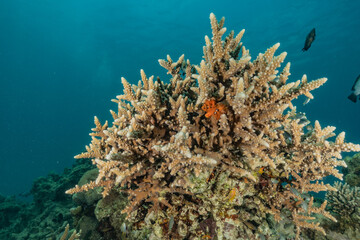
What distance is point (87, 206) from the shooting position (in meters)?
4.77

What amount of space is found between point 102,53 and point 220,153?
87.3 m

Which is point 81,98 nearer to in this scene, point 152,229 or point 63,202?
point 63,202

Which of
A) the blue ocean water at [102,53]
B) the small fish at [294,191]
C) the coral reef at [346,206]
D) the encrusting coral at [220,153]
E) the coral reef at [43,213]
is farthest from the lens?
the blue ocean water at [102,53]

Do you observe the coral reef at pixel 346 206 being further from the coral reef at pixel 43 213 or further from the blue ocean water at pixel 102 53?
the blue ocean water at pixel 102 53

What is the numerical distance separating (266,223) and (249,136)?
1.61m

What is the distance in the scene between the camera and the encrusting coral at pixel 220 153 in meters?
2.32

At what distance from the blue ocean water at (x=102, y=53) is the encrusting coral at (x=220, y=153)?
47.4m

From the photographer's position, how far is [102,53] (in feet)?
252

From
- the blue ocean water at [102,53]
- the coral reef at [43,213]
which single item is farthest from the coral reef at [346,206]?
the blue ocean water at [102,53]

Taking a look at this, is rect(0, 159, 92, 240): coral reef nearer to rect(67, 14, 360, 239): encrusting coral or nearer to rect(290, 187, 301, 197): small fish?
rect(67, 14, 360, 239): encrusting coral

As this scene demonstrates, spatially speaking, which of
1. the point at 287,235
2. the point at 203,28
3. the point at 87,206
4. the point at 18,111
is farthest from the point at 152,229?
the point at 18,111

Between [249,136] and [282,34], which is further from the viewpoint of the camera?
[282,34]

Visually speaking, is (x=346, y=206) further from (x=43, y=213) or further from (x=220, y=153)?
(x=43, y=213)

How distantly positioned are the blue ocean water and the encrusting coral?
1866 inches
